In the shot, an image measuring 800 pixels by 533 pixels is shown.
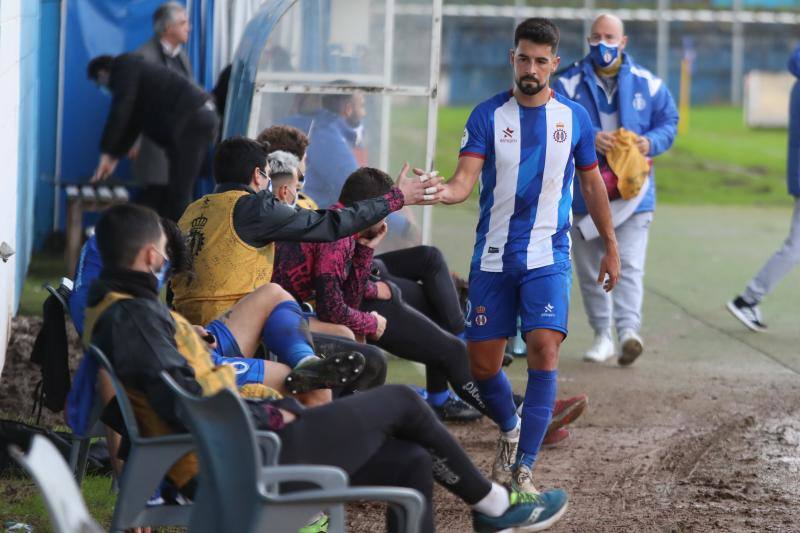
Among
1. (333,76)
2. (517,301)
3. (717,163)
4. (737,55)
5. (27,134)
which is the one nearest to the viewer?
(517,301)

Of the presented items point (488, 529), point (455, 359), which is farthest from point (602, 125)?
point (488, 529)

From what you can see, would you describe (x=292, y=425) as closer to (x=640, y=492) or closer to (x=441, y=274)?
(x=640, y=492)

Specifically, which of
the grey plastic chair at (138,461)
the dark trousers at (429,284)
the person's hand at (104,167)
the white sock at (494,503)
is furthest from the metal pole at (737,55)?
the grey plastic chair at (138,461)

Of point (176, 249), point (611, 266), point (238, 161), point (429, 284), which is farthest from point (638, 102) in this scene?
point (176, 249)

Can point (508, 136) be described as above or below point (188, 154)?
above

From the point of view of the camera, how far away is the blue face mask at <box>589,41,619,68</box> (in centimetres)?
829

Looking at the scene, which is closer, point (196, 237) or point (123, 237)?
point (123, 237)

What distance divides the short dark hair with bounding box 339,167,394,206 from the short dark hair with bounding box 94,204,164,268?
213 centimetres

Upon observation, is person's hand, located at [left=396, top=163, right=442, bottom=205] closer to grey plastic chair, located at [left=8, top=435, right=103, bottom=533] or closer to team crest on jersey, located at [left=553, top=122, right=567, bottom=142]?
team crest on jersey, located at [left=553, top=122, right=567, bottom=142]

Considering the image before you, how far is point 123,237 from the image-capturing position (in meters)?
4.17

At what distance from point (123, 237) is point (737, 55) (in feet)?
108

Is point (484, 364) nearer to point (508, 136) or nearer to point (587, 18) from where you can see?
point (508, 136)

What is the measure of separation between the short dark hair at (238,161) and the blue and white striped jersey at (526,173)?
0.89 m

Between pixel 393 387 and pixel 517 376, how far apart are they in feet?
13.1
